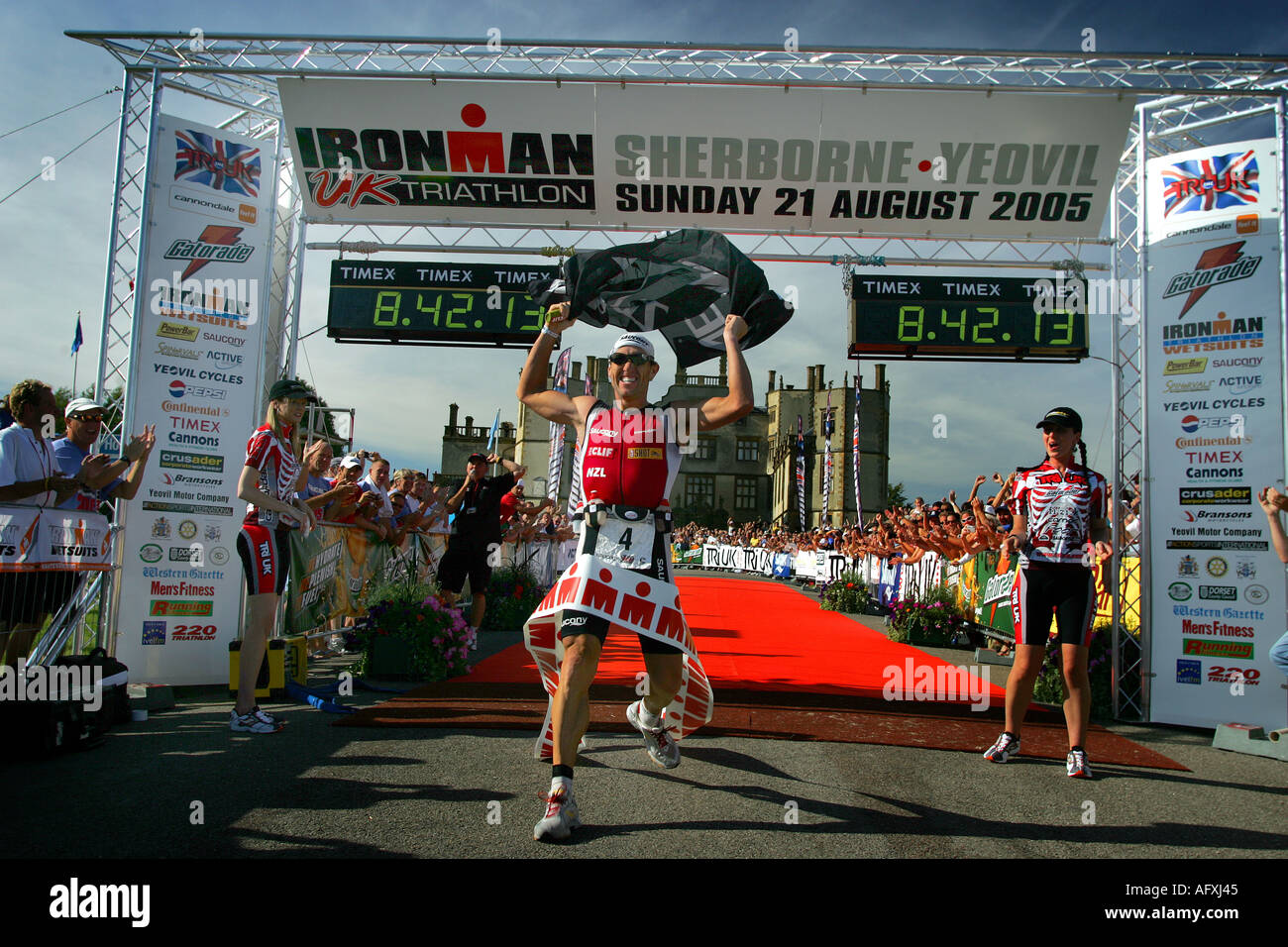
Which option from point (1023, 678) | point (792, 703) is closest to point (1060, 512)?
point (1023, 678)

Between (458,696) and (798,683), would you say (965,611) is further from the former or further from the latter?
(458,696)

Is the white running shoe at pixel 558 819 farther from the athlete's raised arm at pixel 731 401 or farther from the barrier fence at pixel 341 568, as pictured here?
the barrier fence at pixel 341 568

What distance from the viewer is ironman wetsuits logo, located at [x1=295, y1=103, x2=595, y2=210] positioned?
8.65 meters

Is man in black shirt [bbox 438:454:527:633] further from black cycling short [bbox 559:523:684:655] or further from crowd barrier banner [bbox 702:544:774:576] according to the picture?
crowd barrier banner [bbox 702:544:774:576]

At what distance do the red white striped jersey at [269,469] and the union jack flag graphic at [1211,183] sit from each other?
24.5 ft

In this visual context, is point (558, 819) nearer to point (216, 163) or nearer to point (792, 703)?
point (792, 703)

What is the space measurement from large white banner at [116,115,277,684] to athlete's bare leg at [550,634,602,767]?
5054 mm

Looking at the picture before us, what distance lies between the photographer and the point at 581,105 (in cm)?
841

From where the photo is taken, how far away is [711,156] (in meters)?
8.69

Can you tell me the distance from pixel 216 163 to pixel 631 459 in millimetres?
6165

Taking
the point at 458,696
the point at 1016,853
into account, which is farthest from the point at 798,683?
the point at 1016,853

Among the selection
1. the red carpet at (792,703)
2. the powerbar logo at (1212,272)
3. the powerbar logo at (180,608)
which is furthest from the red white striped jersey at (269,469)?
the powerbar logo at (1212,272)

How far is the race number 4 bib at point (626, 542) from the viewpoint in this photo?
12.8 feet

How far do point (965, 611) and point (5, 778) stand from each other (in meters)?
10.8
